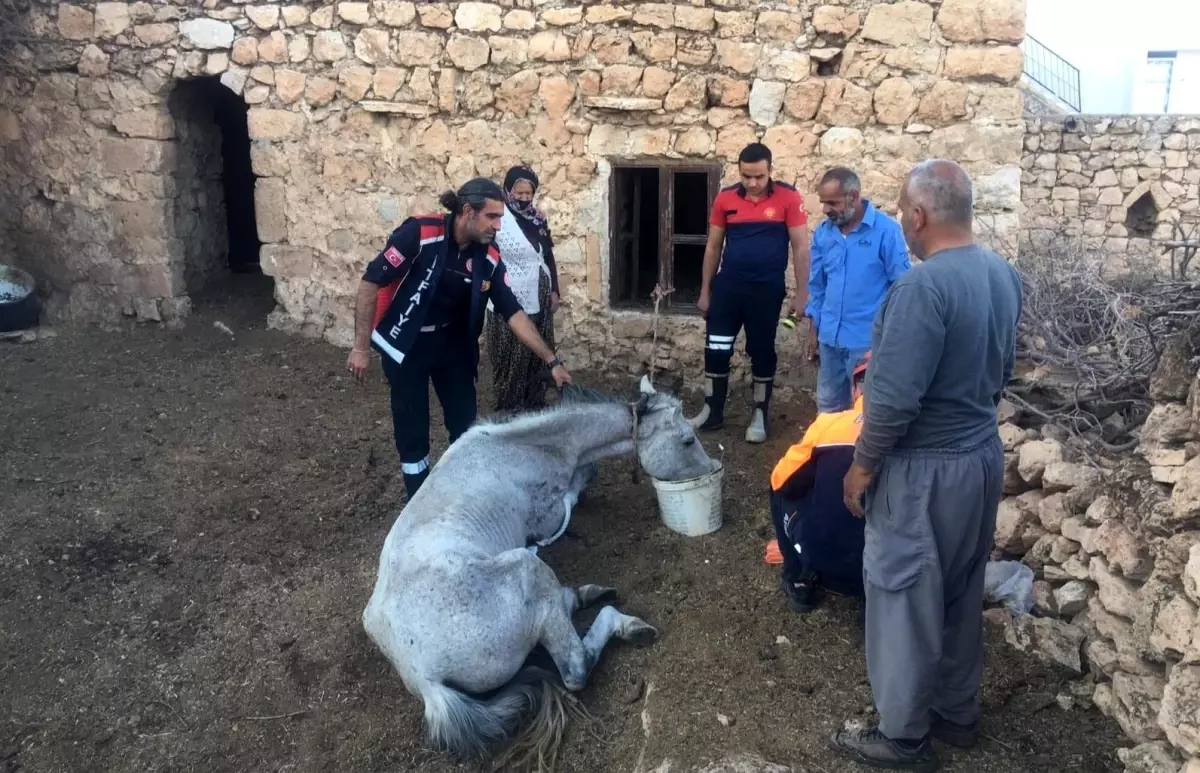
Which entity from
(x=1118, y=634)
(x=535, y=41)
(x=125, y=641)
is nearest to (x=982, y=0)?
(x=535, y=41)

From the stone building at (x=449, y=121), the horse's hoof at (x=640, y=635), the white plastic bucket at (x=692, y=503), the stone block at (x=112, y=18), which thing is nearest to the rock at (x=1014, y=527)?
the white plastic bucket at (x=692, y=503)

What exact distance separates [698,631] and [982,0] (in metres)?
4.87

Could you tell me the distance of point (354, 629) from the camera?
403 centimetres

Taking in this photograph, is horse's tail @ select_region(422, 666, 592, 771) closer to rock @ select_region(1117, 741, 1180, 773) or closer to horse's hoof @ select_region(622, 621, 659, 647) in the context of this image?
horse's hoof @ select_region(622, 621, 659, 647)

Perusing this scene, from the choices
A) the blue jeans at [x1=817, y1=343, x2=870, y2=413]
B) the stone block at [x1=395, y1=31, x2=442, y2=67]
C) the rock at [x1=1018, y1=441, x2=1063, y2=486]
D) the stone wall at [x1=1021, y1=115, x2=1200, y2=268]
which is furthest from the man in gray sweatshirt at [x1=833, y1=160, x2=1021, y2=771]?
the stone wall at [x1=1021, y1=115, x2=1200, y2=268]

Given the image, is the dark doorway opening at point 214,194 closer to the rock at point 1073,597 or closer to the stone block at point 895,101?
the stone block at point 895,101

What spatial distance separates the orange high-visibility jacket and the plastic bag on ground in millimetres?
931

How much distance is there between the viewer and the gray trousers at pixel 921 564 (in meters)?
2.70

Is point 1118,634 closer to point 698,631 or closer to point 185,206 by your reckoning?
point 698,631

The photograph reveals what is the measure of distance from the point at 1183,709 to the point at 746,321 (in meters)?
3.68

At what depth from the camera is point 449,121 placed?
697 cm

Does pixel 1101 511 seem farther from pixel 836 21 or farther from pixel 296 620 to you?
pixel 836 21

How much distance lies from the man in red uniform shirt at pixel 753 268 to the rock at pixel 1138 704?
3089 millimetres

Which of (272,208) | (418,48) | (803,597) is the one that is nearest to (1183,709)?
(803,597)
